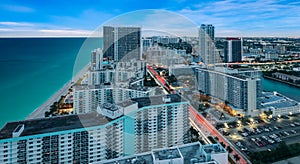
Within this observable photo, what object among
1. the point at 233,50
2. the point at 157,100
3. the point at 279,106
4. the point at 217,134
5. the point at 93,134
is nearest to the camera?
the point at 93,134

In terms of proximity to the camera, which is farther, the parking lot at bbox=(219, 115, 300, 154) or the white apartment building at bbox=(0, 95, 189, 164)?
the parking lot at bbox=(219, 115, 300, 154)

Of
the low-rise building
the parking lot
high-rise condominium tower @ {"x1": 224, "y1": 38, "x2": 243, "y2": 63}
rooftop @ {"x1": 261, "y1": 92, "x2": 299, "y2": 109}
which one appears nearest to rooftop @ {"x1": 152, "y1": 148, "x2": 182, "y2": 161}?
the parking lot

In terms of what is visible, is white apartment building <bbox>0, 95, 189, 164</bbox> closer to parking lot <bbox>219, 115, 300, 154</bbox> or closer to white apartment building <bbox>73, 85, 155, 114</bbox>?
white apartment building <bbox>73, 85, 155, 114</bbox>

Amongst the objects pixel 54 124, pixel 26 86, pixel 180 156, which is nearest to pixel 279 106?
pixel 180 156

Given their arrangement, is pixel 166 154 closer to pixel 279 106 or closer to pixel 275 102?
pixel 279 106

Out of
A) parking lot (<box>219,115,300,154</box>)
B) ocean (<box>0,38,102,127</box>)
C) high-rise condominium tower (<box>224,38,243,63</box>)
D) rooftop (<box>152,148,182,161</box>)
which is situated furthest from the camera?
high-rise condominium tower (<box>224,38,243,63</box>)

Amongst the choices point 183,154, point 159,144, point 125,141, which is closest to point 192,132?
point 159,144

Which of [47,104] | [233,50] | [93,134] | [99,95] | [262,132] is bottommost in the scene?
[262,132]
